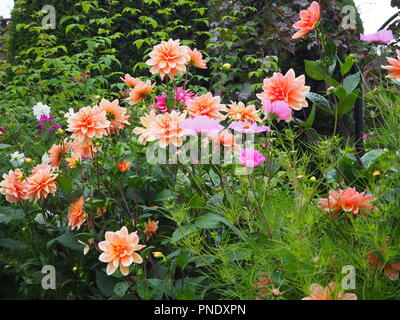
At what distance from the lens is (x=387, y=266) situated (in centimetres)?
102

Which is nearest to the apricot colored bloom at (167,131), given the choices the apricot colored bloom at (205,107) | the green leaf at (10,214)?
the apricot colored bloom at (205,107)

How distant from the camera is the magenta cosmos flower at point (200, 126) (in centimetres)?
127

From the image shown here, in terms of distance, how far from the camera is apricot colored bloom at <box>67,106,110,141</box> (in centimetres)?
136

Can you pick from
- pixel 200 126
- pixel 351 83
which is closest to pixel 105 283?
pixel 200 126

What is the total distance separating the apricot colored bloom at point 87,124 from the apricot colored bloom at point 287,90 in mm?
472

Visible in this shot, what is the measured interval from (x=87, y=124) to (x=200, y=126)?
1.11ft

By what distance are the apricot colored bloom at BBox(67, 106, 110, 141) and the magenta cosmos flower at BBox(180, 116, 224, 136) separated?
0.84ft

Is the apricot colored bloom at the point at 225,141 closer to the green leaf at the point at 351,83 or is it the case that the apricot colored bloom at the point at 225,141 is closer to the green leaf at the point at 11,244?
the green leaf at the point at 351,83

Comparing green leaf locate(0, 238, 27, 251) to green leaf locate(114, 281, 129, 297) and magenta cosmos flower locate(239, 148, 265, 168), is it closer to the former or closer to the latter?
green leaf locate(114, 281, 129, 297)
